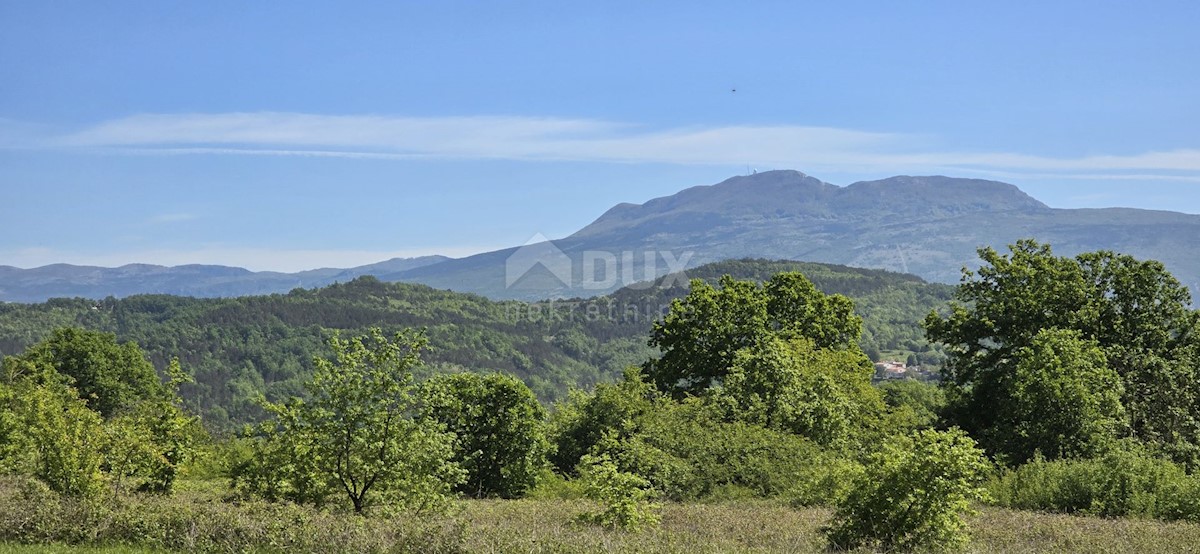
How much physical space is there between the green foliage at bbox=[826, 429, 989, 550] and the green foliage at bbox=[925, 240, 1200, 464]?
20741 mm

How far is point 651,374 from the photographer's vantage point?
160 ft

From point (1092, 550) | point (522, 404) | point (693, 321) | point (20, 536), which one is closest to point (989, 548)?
point (1092, 550)

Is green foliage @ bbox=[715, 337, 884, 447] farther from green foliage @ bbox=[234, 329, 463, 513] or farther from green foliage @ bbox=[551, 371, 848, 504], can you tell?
green foliage @ bbox=[234, 329, 463, 513]

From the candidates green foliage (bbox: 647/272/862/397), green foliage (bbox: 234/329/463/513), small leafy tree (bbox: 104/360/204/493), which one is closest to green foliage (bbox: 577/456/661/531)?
green foliage (bbox: 234/329/463/513)

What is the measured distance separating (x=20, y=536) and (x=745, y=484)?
817 inches

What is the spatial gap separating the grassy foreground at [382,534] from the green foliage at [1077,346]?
662 inches

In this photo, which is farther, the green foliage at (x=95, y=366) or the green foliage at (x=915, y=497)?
the green foliage at (x=95, y=366)

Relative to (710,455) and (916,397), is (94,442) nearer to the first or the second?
(710,455)

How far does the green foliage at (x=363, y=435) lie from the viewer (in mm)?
18359

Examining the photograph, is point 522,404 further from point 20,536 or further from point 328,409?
point 20,536

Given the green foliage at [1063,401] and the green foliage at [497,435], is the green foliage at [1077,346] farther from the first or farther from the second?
the green foliage at [497,435]

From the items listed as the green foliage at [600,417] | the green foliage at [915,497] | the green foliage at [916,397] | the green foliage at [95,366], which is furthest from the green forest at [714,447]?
the green foliage at [916,397]

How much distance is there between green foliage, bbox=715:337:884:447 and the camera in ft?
123

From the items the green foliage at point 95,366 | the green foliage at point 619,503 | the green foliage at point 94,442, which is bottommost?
the green foliage at point 95,366
